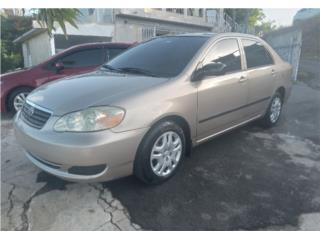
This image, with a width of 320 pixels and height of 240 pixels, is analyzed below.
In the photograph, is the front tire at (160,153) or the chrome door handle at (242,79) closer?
the front tire at (160,153)

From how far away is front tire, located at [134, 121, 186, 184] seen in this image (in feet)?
8.93

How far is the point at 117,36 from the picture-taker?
1481cm

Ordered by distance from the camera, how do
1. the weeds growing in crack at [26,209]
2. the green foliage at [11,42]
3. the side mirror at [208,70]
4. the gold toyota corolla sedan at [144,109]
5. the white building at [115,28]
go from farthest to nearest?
the green foliage at [11,42]
the white building at [115,28]
the side mirror at [208,70]
the gold toyota corolla sedan at [144,109]
the weeds growing in crack at [26,209]

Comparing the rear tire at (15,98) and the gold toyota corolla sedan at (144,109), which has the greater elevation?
the gold toyota corolla sedan at (144,109)

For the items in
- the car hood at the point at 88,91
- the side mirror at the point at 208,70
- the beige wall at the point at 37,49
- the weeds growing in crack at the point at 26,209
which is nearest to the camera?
the weeds growing in crack at the point at 26,209

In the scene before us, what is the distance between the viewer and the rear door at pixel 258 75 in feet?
13.3

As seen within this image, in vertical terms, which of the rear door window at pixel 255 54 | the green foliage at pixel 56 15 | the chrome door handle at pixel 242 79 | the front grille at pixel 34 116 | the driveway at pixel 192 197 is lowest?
the driveway at pixel 192 197

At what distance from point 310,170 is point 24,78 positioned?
537 centimetres

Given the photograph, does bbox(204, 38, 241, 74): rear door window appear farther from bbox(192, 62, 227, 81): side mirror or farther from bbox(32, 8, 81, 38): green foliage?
bbox(32, 8, 81, 38): green foliage

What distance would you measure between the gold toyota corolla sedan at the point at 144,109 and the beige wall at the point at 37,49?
10358 millimetres

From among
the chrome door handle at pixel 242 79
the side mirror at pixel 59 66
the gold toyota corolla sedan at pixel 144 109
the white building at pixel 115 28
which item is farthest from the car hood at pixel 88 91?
the white building at pixel 115 28

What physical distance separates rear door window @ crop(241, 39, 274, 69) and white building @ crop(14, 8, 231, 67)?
8.82 meters

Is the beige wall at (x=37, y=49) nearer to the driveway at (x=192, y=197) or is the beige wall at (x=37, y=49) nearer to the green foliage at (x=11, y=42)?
the green foliage at (x=11, y=42)

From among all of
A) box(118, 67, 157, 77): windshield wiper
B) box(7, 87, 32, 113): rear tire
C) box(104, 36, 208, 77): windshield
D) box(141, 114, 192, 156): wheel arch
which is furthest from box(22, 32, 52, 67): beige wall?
box(141, 114, 192, 156): wheel arch
